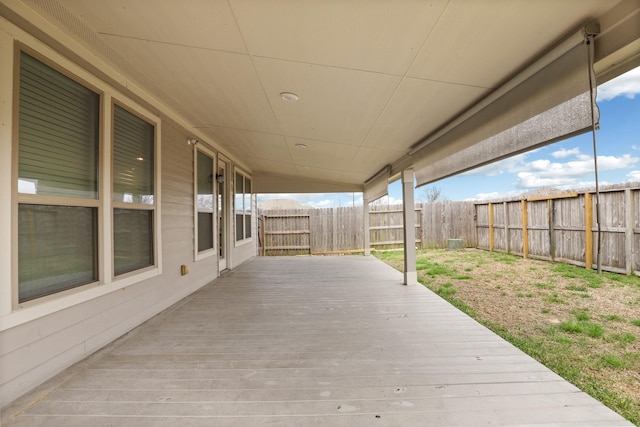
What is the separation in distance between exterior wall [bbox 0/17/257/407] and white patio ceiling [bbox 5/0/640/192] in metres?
0.52

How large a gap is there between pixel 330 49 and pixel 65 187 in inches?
85.1

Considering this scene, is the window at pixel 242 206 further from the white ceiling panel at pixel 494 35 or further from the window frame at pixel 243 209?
the white ceiling panel at pixel 494 35

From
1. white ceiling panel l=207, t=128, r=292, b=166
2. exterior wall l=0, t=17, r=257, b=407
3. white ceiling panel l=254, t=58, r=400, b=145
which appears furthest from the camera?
white ceiling panel l=207, t=128, r=292, b=166

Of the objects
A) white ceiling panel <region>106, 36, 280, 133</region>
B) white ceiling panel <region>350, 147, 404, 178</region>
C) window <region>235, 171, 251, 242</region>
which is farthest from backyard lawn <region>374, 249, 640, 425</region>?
window <region>235, 171, 251, 242</region>

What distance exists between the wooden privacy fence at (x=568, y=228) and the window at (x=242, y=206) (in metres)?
6.75

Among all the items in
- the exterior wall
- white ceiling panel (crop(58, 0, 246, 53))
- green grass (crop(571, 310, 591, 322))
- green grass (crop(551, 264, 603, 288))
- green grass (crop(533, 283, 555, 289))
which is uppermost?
white ceiling panel (crop(58, 0, 246, 53))

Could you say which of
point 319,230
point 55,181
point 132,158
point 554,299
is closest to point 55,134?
point 55,181

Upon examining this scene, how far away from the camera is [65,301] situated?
198 cm

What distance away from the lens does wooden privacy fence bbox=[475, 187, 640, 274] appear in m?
5.02

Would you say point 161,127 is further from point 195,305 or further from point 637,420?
point 637,420

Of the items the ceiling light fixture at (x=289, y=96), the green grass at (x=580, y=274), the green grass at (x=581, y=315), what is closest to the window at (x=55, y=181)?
the ceiling light fixture at (x=289, y=96)

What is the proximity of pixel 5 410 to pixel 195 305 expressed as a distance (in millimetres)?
1994

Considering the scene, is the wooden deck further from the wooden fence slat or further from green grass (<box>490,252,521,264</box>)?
green grass (<box>490,252,521,264</box>)

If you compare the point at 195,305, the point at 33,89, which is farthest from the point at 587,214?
the point at 33,89
